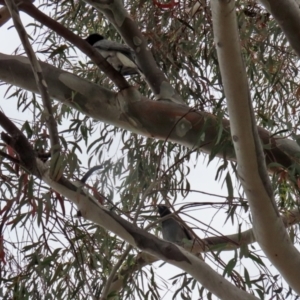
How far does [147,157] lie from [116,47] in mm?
401

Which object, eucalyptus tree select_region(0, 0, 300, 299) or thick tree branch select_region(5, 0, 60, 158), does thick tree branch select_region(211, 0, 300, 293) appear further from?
thick tree branch select_region(5, 0, 60, 158)

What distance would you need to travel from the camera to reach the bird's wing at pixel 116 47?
1.83 meters

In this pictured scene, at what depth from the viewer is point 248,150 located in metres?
1.04

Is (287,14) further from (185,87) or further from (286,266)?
(185,87)

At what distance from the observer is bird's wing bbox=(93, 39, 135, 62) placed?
71.9 inches

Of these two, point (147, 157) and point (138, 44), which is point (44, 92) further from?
point (147, 157)

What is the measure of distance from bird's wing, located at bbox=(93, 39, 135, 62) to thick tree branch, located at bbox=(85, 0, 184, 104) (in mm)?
97

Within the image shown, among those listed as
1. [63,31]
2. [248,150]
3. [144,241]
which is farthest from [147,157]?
[248,150]

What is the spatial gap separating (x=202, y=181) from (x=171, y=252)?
4.36ft

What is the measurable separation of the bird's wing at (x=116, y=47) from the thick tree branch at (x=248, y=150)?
0.81 m

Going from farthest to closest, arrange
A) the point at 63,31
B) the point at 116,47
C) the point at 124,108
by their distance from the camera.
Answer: the point at 116,47, the point at 124,108, the point at 63,31

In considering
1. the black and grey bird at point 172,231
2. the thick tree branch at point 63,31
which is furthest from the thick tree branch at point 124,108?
the black and grey bird at point 172,231

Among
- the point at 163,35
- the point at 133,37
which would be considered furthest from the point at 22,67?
the point at 163,35

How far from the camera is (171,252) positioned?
3.79 ft
